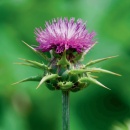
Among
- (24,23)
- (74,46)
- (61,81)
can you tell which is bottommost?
(61,81)

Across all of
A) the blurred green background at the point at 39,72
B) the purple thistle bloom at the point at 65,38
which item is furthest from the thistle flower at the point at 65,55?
the blurred green background at the point at 39,72

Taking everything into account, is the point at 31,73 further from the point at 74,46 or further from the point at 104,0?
the point at 74,46

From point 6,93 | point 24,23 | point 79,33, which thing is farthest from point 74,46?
point 24,23

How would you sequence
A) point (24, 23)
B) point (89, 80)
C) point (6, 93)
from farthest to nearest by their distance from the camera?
point (24, 23) → point (6, 93) → point (89, 80)

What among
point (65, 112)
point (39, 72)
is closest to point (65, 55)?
point (65, 112)

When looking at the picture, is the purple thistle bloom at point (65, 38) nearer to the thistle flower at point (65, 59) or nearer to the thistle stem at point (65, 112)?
the thistle flower at point (65, 59)

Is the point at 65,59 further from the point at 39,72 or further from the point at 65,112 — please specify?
the point at 39,72
